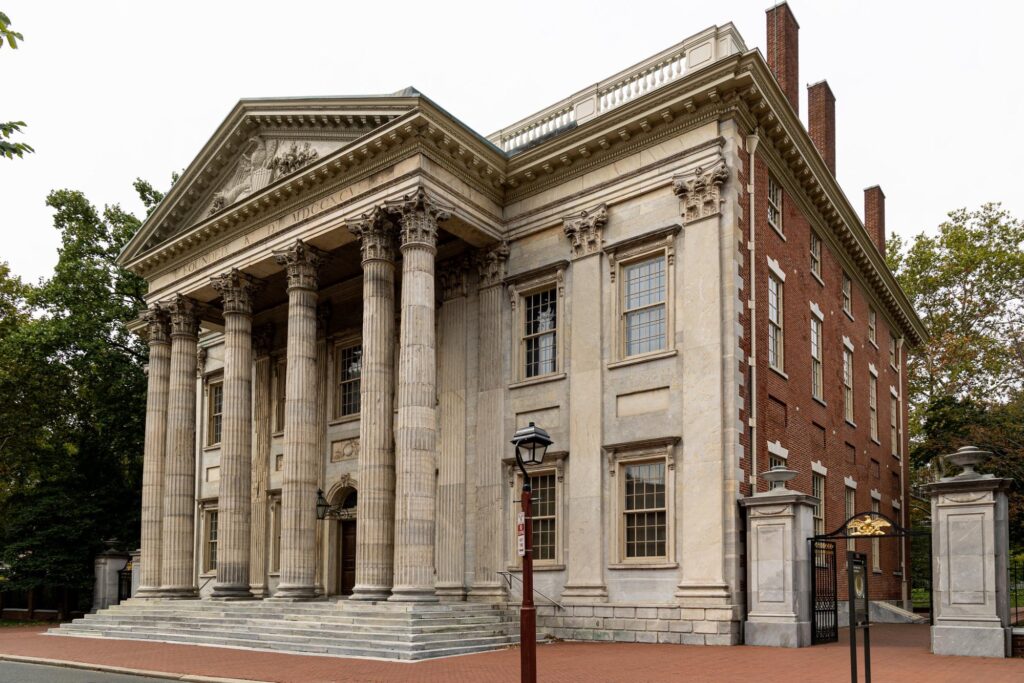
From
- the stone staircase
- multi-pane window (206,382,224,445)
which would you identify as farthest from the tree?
multi-pane window (206,382,224,445)

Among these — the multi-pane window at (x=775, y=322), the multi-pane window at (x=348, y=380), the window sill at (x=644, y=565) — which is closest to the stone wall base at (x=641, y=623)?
the window sill at (x=644, y=565)

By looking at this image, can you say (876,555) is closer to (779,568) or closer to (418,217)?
(779,568)

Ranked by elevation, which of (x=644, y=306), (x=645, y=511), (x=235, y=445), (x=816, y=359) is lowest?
(x=645, y=511)

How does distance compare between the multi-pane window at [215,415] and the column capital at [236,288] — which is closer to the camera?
the column capital at [236,288]

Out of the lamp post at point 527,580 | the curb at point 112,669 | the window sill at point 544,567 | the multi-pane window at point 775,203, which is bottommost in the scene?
the curb at point 112,669

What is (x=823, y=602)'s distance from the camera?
2012 centimetres

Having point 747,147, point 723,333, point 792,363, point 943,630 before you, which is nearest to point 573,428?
point 723,333

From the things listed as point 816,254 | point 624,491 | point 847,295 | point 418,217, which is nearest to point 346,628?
point 624,491

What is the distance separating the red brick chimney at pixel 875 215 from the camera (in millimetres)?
39656

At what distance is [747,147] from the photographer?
72.8 feet

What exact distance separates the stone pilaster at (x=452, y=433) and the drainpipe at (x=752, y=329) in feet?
25.0

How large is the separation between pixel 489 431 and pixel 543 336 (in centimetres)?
280

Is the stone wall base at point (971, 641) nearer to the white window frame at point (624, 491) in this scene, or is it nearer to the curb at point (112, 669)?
the white window frame at point (624, 491)

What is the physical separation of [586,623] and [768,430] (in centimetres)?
605
